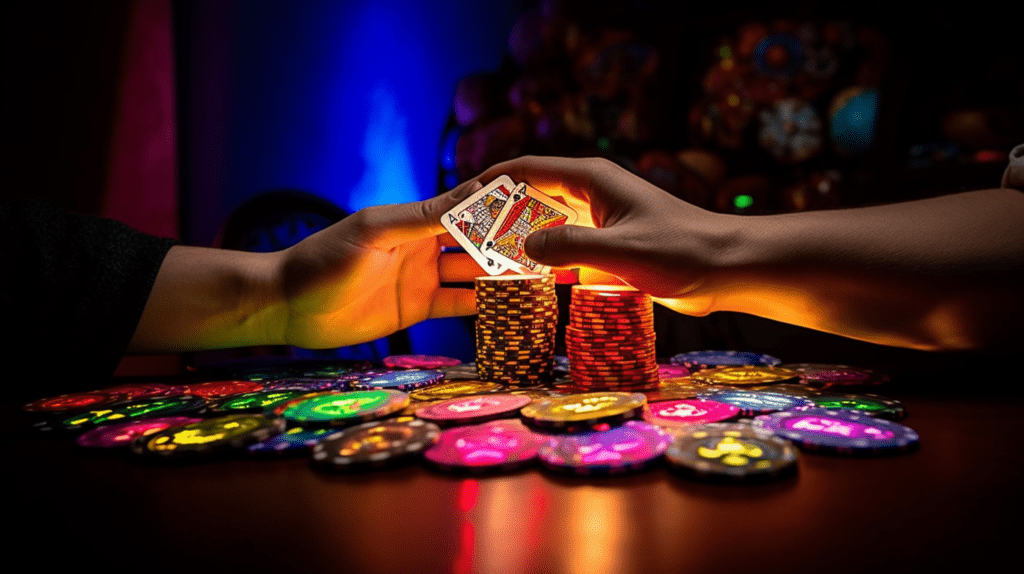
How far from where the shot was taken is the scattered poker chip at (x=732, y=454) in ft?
2.25

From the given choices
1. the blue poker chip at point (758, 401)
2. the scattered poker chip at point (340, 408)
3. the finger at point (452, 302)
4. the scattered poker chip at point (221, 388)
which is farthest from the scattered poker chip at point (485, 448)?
the finger at point (452, 302)

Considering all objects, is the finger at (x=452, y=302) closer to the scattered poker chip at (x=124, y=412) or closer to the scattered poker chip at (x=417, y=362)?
the scattered poker chip at (x=417, y=362)

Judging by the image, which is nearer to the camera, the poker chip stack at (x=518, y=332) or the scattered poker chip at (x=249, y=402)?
Answer: the scattered poker chip at (x=249, y=402)

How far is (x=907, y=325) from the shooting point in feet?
3.75

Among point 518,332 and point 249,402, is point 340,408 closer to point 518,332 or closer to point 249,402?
point 249,402

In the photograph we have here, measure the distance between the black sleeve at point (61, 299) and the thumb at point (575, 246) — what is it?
92 cm

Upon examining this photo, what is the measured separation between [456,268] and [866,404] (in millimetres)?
1134

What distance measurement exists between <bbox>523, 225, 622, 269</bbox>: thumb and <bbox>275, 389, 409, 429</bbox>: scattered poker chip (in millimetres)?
389

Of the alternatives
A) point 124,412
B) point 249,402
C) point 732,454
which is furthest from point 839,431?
point 124,412

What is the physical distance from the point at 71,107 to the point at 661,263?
378cm

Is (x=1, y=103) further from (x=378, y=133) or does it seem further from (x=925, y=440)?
(x=925, y=440)

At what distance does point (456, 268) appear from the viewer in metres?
1.85

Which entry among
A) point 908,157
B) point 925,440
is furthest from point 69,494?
point 908,157

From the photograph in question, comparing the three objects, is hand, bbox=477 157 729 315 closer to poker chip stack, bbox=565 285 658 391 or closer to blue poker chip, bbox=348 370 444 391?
poker chip stack, bbox=565 285 658 391
